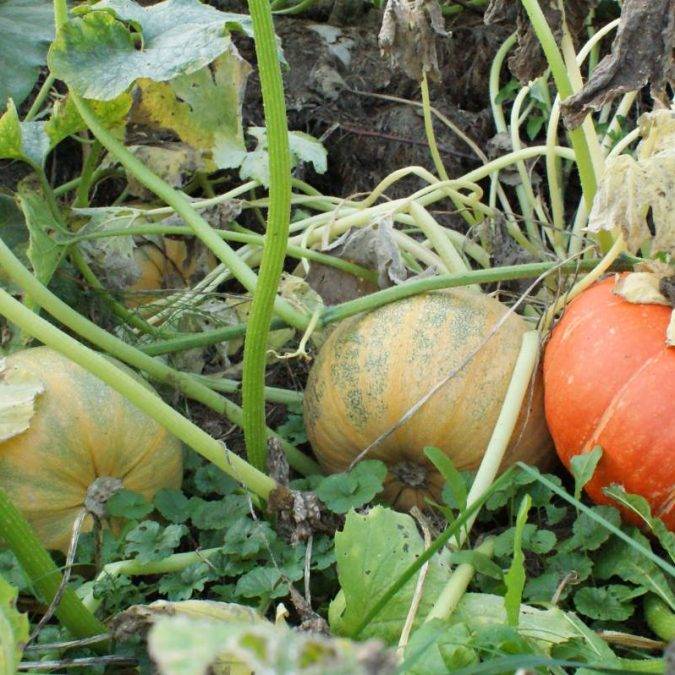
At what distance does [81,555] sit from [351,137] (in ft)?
4.58

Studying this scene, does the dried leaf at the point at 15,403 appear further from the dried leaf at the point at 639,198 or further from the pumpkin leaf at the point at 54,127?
the dried leaf at the point at 639,198

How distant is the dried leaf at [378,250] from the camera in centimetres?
166

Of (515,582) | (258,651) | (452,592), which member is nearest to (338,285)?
(452,592)

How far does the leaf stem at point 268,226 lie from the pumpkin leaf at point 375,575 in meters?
0.26

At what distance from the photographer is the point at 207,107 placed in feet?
6.02

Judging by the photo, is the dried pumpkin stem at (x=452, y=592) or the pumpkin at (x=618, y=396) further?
the pumpkin at (x=618, y=396)

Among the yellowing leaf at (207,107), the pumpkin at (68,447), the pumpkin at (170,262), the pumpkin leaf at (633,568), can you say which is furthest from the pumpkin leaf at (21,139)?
the pumpkin leaf at (633,568)

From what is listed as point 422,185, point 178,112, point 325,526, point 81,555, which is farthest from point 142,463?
point 422,185

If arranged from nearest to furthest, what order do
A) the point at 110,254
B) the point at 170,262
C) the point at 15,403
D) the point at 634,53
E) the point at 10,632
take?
1. the point at 10,632
2. the point at 15,403
3. the point at 634,53
4. the point at 110,254
5. the point at 170,262

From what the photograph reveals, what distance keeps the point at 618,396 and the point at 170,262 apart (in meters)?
1.10

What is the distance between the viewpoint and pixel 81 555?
1355 millimetres

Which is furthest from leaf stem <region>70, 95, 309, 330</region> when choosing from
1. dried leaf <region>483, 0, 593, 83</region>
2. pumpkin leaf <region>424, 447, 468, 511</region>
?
dried leaf <region>483, 0, 593, 83</region>

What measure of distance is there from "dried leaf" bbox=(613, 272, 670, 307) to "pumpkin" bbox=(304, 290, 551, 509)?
18 centimetres

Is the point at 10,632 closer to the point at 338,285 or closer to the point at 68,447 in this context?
the point at 68,447
